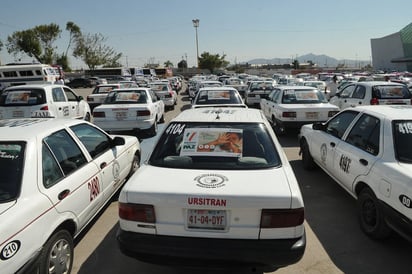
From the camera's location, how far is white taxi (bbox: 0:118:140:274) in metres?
2.56

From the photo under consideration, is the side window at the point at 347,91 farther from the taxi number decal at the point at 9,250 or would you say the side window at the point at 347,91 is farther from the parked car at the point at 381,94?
the taxi number decal at the point at 9,250

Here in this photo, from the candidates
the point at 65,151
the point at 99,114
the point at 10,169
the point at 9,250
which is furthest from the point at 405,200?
the point at 99,114

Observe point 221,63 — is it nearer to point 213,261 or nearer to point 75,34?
point 75,34

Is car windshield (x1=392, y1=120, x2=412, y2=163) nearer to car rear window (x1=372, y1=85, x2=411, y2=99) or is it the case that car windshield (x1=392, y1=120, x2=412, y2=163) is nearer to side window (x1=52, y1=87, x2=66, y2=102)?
car rear window (x1=372, y1=85, x2=411, y2=99)

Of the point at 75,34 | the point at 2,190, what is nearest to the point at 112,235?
the point at 2,190

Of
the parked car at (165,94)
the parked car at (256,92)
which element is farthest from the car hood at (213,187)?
the parked car at (165,94)

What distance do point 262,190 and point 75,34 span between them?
74194 millimetres

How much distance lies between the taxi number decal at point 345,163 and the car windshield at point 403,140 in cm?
78

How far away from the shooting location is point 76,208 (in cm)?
346

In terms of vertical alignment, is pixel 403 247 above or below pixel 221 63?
below

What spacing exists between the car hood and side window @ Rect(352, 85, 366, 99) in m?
8.41

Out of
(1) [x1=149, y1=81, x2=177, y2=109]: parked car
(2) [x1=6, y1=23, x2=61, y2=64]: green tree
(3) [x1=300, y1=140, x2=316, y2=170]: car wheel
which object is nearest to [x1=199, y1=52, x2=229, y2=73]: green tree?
(2) [x1=6, y1=23, x2=61, y2=64]: green tree

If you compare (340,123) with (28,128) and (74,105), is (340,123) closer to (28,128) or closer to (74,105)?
(28,128)

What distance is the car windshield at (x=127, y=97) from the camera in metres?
10.5
